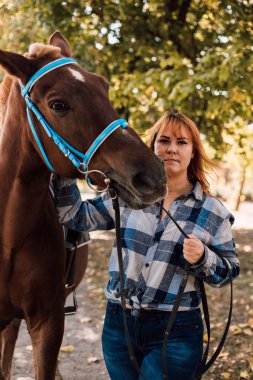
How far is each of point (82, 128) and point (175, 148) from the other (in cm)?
61

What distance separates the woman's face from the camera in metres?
2.28

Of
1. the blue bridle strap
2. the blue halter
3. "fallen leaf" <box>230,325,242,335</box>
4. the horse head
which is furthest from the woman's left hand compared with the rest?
"fallen leaf" <box>230,325,242,335</box>

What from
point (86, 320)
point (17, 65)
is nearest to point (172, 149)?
point (17, 65)

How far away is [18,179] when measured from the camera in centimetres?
218

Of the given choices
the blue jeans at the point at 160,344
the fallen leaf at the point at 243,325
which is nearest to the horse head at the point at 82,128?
the blue jeans at the point at 160,344

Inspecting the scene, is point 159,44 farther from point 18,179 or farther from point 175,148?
point 18,179

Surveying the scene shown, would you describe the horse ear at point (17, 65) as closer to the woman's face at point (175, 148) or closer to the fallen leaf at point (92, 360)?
the woman's face at point (175, 148)

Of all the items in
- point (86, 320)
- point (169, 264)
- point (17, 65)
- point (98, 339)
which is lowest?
point (86, 320)

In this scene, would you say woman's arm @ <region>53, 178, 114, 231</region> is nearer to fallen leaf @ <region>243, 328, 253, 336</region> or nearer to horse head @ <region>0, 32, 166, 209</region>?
horse head @ <region>0, 32, 166, 209</region>

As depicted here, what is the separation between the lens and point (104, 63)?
678 centimetres

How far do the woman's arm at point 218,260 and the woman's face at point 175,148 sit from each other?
1.25 ft

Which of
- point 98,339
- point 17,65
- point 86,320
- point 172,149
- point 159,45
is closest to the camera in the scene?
point 17,65

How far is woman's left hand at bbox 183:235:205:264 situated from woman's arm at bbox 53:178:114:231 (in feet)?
1.94

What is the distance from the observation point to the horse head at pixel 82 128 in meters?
1.77
